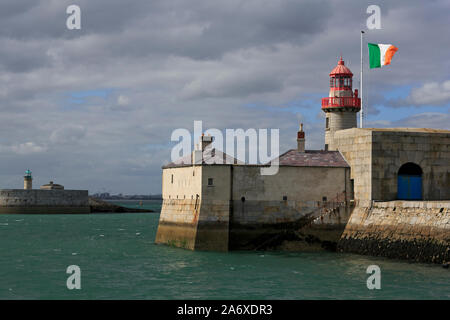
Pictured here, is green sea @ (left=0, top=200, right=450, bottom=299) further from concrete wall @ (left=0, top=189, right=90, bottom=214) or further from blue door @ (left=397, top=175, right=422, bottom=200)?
concrete wall @ (left=0, top=189, right=90, bottom=214)

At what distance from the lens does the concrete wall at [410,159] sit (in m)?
39.5

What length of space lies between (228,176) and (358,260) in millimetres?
9432

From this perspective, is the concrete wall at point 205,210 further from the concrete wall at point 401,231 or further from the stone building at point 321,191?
the concrete wall at point 401,231

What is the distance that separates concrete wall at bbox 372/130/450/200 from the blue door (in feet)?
1.04

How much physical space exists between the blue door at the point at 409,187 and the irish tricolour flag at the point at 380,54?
8.23m

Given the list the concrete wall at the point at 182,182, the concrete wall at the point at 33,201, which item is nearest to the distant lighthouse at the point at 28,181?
the concrete wall at the point at 33,201

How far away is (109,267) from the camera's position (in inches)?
1364

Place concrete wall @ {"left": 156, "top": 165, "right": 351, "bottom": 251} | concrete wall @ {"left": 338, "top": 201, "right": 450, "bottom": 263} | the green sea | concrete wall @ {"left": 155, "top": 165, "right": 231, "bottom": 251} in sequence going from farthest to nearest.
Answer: concrete wall @ {"left": 156, "top": 165, "right": 351, "bottom": 251} < concrete wall @ {"left": 155, "top": 165, "right": 231, "bottom": 251} < concrete wall @ {"left": 338, "top": 201, "right": 450, "bottom": 263} < the green sea

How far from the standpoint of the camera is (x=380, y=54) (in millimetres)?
43375

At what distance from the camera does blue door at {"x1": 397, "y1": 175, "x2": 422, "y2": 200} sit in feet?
132

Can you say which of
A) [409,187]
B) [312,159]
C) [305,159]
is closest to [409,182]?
[409,187]

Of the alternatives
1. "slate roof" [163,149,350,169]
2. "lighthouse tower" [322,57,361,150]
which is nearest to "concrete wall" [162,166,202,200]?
"slate roof" [163,149,350,169]

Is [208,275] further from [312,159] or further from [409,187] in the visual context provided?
[409,187]
